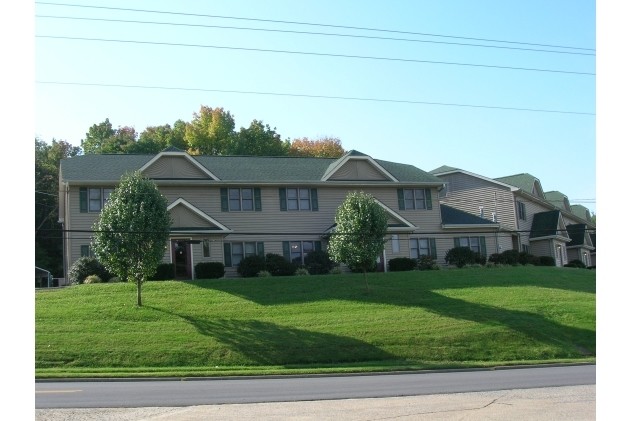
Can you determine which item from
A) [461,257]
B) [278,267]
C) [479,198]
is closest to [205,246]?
[278,267]

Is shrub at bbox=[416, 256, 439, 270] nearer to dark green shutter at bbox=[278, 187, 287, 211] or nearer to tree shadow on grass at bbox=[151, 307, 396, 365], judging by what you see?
dark green shutter at bbox=[278, 187, 287, 211]

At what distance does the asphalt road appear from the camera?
17.5 m

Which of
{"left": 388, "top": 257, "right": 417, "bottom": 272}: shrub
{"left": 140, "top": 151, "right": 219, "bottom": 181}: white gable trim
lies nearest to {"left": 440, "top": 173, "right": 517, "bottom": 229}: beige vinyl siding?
{"left": 388, "top": 257, "right": 417, "bottom": 272}: shrub

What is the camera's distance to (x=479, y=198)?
5609 centimetres

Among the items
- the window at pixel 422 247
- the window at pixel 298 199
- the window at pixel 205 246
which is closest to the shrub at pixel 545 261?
the window at pixel 422 247

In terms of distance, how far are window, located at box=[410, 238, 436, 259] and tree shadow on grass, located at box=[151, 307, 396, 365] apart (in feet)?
56.8

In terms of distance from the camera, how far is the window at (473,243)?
163 feet

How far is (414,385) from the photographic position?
21062mm

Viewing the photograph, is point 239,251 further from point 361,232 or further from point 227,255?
point 361,232

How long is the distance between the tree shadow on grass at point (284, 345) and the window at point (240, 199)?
43.6ft

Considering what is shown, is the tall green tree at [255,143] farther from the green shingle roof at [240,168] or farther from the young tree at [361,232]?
the young tree at [361,232]

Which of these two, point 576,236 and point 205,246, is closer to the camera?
point 205,246

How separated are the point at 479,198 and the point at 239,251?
20749 millimetres
